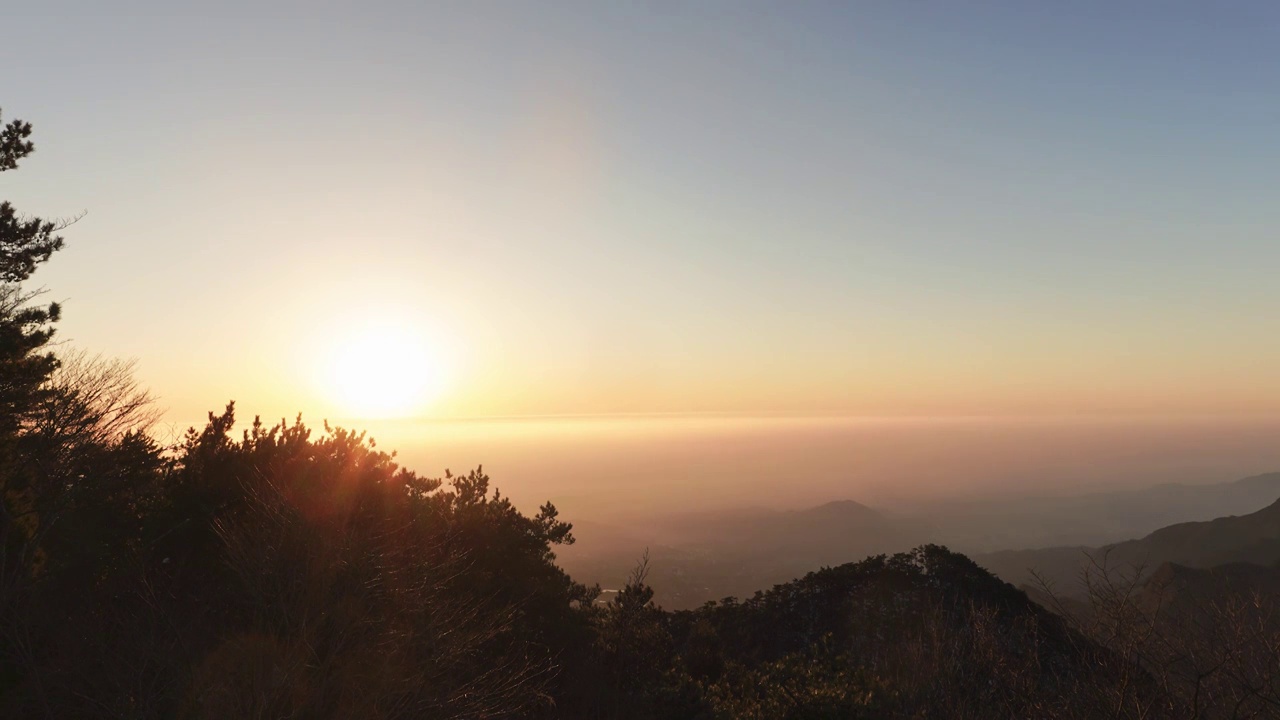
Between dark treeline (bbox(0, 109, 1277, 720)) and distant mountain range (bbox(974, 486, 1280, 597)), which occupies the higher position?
dark treeline (bbox(0, 109, 1277, 720))

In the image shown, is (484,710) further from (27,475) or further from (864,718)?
(27,475)

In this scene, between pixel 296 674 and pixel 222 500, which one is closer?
pixel 296 674

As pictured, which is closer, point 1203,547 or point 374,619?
point 374,619

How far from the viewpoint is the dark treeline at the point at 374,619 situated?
13.4 meters

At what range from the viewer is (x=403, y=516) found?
75.2 feet

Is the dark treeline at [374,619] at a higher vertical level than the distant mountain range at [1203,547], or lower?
higher

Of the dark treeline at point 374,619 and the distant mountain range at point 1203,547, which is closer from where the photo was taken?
the dark treeline at point 374,619

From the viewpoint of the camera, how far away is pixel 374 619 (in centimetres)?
1593

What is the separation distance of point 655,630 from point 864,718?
38.4 feet

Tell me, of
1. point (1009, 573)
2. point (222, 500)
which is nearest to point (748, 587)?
point (1009, 573)

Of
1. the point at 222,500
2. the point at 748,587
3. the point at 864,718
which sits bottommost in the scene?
the point at 748,587

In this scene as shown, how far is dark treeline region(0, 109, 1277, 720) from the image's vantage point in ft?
44.1

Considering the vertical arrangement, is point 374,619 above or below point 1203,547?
above

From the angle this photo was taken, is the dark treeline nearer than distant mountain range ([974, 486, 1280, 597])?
Yes
